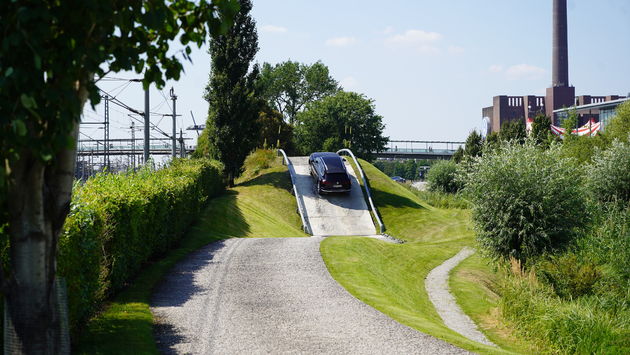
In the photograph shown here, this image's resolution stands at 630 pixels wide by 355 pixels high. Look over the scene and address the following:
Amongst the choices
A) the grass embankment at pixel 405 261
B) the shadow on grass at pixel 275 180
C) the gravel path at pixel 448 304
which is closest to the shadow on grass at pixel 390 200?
the grass embankment at pixel 405 261

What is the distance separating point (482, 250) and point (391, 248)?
14.1 feet

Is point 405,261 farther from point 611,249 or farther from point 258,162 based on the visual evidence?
→ point 258,162

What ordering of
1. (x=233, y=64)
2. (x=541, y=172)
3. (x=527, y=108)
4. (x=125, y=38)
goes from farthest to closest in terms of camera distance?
(x=527, y=108) → (x=233, y=64) → (x=541, y=172) → (x=125, y=38)

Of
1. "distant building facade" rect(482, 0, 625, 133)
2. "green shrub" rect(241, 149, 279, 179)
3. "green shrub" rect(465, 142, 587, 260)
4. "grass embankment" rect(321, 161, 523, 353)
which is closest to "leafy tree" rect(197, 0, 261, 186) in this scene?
"green shrub" rect(241, 149, 279, 179)

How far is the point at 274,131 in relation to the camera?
67000 millimetres

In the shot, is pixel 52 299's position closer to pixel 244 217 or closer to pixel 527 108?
pixel 244 217

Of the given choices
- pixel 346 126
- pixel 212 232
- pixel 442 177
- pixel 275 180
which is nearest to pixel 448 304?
pixel 212 232

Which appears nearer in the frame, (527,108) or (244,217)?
(244,217)

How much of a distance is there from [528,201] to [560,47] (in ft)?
459

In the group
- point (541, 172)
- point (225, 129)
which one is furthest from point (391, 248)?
point (225, 129)

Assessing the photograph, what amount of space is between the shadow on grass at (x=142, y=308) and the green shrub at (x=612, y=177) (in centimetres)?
2012

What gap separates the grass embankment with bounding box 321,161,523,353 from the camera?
15414 mm

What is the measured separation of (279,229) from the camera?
112ft

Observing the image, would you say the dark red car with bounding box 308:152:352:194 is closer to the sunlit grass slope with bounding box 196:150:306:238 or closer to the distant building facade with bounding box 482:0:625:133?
the sunlit grass slope with bounding box 196:150:306:238
